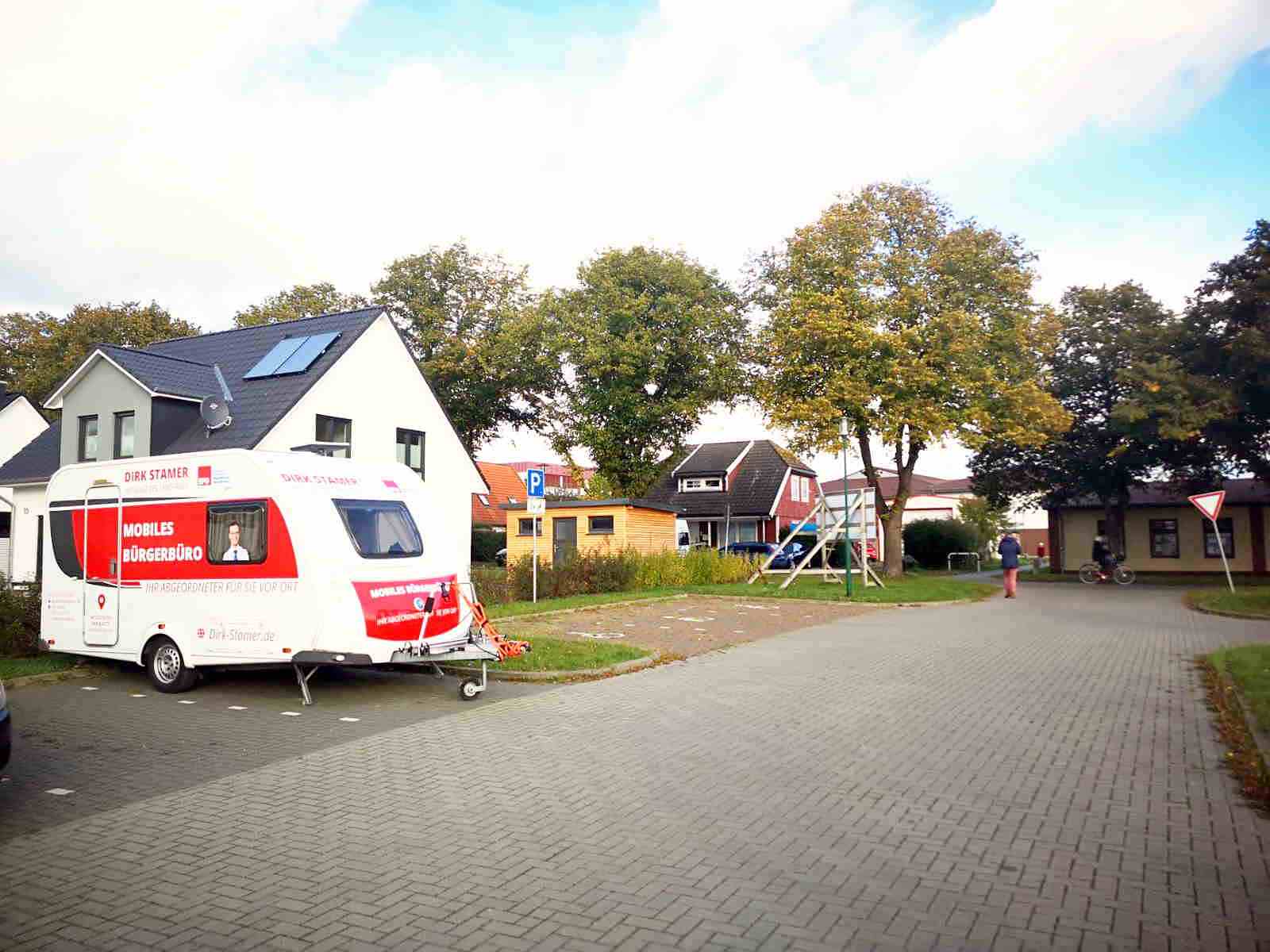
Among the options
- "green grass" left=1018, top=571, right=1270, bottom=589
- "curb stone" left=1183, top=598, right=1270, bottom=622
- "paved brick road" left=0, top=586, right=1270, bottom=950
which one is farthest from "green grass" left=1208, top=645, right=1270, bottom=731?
"green grass" left=1018, top=571, right=1270, bottom=589

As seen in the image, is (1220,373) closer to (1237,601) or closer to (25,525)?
(1237,601)

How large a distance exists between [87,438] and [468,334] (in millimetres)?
19161

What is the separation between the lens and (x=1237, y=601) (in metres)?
21.8

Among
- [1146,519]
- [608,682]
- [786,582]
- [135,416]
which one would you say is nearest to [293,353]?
[135,416]

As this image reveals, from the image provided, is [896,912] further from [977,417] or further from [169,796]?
[977,417]

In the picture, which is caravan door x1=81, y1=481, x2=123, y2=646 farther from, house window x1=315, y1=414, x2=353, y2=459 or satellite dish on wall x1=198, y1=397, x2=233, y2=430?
house window x1=315, y1=414, x2=353, y2=459

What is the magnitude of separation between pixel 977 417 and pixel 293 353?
21.6m

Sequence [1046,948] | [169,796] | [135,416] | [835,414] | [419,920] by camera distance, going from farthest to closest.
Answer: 1. [835,414]
2. [135,416]
3. [169,796]
4. [419,920]
5. [1046,948]

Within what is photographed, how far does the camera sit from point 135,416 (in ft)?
84.9

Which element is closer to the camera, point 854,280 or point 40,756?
point 40,756

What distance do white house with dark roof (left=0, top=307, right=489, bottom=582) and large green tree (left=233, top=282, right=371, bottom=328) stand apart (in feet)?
41.6

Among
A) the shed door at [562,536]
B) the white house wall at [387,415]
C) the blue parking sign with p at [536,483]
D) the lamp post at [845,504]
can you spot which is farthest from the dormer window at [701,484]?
the blue parking sign with p at [536,483]

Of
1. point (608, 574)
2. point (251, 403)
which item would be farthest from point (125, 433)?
point (608, 574)

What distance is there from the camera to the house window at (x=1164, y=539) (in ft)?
139
